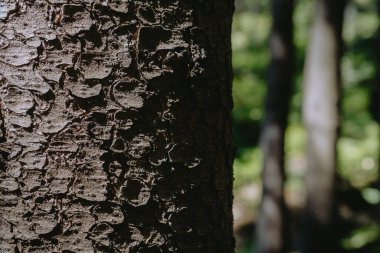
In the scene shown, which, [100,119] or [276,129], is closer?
[100,119]

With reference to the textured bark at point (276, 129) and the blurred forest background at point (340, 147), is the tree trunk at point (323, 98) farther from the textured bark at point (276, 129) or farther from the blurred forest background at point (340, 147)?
the blurred forest background at point (340, 147)

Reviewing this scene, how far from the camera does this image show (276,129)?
Result: 18.4 feet

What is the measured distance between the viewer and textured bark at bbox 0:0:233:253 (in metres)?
0.95

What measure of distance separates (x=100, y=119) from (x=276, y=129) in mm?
4767

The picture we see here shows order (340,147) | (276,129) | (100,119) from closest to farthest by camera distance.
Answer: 1. (100,119)
2. (276,129)
3. (340,147)

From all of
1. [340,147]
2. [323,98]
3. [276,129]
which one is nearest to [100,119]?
[323,98]

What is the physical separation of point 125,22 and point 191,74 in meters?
0.18

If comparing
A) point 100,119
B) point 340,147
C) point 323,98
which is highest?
point 100,119

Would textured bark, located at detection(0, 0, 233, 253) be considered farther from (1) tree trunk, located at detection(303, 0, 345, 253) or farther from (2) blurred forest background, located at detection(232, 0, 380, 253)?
(1) tree trunk, located at detection(303, 0, 345, 253)

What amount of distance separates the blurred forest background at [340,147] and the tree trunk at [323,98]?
48 cm

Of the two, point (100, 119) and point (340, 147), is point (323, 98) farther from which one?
point (340, 147)

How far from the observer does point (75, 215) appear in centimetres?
99

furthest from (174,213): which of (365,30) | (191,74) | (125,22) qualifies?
(365,30)

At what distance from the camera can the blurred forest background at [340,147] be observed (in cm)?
855
